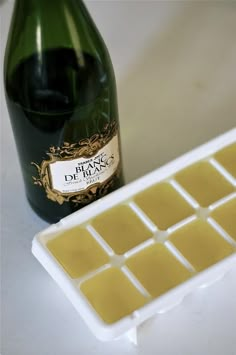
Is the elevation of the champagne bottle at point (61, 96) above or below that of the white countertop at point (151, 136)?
above

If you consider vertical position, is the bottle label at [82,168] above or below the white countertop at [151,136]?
above

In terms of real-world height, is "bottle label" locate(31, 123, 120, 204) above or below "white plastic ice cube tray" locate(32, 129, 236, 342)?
above

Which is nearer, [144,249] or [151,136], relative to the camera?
[144,249]

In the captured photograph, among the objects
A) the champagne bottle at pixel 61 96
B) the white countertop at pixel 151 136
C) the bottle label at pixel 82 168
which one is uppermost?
the champagne bottle at pixel 61 96

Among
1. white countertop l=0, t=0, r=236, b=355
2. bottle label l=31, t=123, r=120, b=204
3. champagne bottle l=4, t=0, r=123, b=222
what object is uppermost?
champagne bottle l=4, t=0, r=123, b=222
